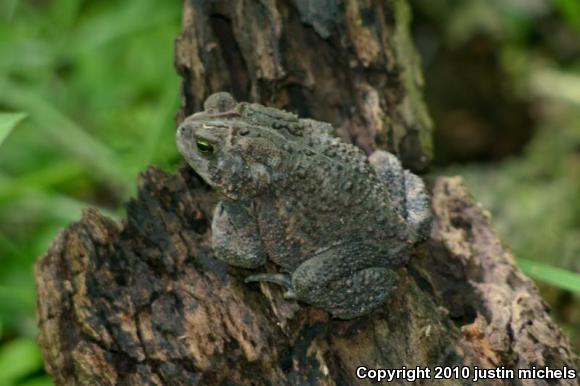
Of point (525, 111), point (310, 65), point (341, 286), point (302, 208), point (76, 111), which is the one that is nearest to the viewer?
point (341, 286)

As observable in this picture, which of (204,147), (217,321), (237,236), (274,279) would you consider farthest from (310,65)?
(217,321)

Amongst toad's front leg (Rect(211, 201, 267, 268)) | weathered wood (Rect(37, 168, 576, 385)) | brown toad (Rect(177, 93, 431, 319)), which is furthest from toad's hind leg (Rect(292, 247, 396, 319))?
toad's front leg (Rect(211, 201, 267, 268))

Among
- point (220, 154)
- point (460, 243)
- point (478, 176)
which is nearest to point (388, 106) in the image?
→ point (460, 243)

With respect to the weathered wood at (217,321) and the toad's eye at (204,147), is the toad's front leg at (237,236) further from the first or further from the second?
the toad's eye at (204,147)

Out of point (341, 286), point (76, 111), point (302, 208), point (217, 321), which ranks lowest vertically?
point (217, 321)

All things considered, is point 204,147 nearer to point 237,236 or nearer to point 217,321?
point 237,236

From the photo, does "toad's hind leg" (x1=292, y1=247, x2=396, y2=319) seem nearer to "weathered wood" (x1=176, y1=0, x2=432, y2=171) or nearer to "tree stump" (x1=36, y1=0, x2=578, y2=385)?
"tree stump" (x1=36, y1=0, x2=578, y2=385)

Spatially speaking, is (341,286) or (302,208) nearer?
(341,286)

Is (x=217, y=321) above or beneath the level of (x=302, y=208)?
beneath

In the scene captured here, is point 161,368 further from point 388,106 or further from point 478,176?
point 478,176
